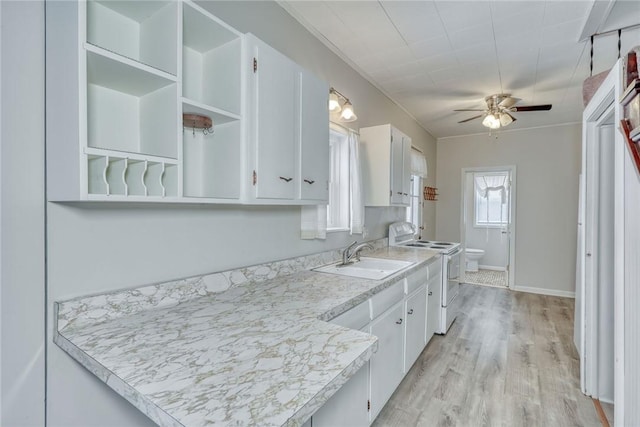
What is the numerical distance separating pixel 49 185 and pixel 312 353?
99 cm

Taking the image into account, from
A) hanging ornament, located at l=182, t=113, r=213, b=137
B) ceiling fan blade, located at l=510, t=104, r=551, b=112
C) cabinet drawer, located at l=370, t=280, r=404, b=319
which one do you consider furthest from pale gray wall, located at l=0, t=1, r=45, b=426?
ceiling fan blade, located at l=510, t=104, r=551, b=112

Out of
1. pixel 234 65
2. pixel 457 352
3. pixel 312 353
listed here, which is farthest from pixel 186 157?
pixel 457 352

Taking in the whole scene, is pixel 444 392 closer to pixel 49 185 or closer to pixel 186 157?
pixel 186 157

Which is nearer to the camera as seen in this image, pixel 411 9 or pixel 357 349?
pixel 357 349

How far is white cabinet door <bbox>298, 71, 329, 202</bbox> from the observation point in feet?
5.60

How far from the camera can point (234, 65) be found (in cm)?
138

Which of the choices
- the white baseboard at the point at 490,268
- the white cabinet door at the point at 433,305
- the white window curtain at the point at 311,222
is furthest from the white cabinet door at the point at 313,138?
the white baseboard at the point at 490,268

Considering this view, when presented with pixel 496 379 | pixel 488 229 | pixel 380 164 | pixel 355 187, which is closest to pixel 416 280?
pixel 355 187

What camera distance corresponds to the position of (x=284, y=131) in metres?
1.57

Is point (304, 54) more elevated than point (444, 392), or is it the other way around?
point (304, 54)

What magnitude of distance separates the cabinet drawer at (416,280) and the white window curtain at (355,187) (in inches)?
22.7

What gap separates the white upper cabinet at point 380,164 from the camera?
9.33 ft

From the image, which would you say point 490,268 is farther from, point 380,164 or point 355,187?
point 355,187

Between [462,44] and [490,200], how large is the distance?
4.94 m
